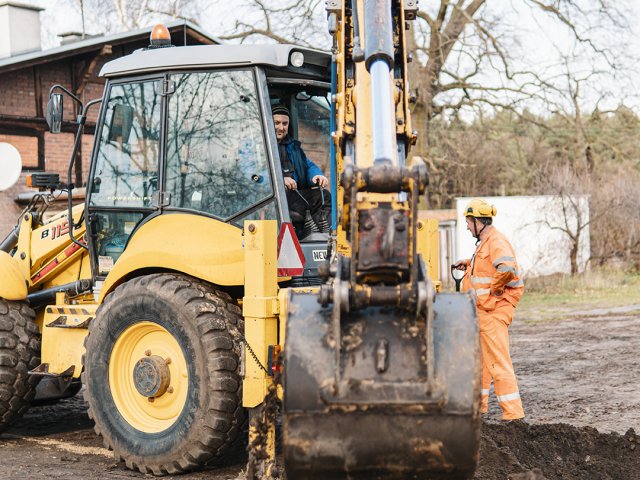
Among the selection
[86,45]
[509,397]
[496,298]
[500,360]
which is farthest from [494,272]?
[86,45]

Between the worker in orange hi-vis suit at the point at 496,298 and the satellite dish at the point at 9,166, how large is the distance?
22.0 ft

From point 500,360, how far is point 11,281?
12.7 ft

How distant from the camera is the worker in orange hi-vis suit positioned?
7363 mm

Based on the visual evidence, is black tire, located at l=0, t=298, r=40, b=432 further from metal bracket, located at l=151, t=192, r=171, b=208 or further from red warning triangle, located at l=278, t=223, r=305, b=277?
red warning triangle, located at l=278, t=223, r=305, b=277

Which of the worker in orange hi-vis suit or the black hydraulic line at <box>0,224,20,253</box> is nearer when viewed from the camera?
the worker in orange hi-vis suit

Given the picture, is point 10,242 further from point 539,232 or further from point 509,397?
point 539,232

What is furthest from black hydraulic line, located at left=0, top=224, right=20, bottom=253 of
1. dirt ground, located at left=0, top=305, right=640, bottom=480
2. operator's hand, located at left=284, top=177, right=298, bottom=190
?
operator's hand, located at left=284, top=177, right=298, bottom=190

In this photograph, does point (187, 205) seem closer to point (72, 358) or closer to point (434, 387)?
point (72, 358)

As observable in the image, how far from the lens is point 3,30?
19219 mm

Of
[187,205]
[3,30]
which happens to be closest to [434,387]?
[187,205]

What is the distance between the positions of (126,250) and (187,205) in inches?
20.3

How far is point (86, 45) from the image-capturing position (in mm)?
17484

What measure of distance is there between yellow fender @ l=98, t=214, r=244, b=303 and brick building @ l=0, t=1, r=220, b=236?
11.0 metres

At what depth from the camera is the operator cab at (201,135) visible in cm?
614
